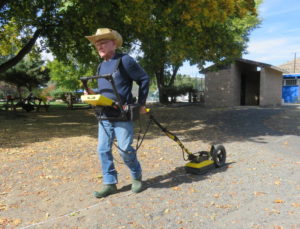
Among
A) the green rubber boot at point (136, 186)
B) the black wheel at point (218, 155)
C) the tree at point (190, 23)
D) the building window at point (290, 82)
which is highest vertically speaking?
the tree at point (190, 23)

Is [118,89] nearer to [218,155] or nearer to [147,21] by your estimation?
[218,155]

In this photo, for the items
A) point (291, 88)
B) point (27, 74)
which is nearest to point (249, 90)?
point (291, 88)

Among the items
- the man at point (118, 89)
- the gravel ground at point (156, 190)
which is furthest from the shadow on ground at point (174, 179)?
the man at point (118, 89)

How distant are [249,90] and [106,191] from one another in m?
24.8

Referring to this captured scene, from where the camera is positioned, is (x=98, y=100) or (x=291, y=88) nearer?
(x=98, y=100)

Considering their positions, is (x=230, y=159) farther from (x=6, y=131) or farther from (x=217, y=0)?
(x=6, y=131)

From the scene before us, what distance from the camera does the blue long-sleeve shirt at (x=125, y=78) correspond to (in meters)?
3.78

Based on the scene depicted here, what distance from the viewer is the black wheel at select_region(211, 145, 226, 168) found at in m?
5.23

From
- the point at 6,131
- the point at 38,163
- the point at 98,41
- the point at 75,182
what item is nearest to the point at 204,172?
the point at 75,182

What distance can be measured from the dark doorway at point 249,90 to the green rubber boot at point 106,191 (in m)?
23.8

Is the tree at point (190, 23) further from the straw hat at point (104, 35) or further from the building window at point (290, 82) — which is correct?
the building window at point (290, 82)

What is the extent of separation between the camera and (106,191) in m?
3.96

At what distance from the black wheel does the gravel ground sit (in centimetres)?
12

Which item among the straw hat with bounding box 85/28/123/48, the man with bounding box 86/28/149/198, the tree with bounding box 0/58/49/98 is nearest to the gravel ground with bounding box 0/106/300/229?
the man with bounding box 86/28/149/198
